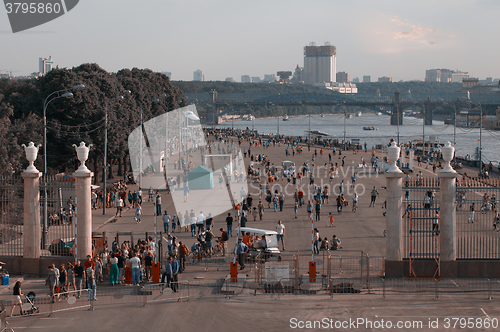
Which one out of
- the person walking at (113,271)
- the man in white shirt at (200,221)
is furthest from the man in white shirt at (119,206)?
the person walking at (113,271)

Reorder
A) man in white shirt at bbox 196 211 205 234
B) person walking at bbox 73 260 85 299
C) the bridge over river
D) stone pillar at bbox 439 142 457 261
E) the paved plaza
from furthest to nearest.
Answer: the bridge over river < man in white shirt at bbox 196 211 205 234 < person walking at bbox 73 260 85 299 < stone pillar at bbox 439 142 457 261 < the paved plaza

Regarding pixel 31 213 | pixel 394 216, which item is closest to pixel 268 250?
pixel 394 216

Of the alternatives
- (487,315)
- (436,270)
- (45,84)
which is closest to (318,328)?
(487,315)

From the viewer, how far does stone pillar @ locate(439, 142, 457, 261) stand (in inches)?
647

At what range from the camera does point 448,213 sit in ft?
54.1

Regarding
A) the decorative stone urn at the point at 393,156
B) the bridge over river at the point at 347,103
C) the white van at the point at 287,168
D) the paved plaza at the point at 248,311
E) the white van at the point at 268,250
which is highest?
the bridge over river at the point at 347,103

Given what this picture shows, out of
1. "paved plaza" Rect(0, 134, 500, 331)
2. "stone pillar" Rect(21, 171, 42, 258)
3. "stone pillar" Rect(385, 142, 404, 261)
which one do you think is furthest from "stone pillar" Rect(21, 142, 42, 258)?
"stone pillar" Rect(385, 142, 404, 261)

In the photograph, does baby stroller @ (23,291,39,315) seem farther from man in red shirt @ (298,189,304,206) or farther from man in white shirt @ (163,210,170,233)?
A: man in red shirt @ (298,189,304,206)

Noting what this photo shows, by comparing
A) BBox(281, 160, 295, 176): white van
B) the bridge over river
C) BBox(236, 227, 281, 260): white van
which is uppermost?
the bridge over river

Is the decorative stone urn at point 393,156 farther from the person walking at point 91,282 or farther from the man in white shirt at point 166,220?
the man in white shirt at point 166,220

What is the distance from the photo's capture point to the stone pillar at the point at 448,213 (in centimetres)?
1644

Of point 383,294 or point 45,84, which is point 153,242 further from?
point 45,84

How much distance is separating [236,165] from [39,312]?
1294 inches

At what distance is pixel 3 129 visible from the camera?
29.4 metres
